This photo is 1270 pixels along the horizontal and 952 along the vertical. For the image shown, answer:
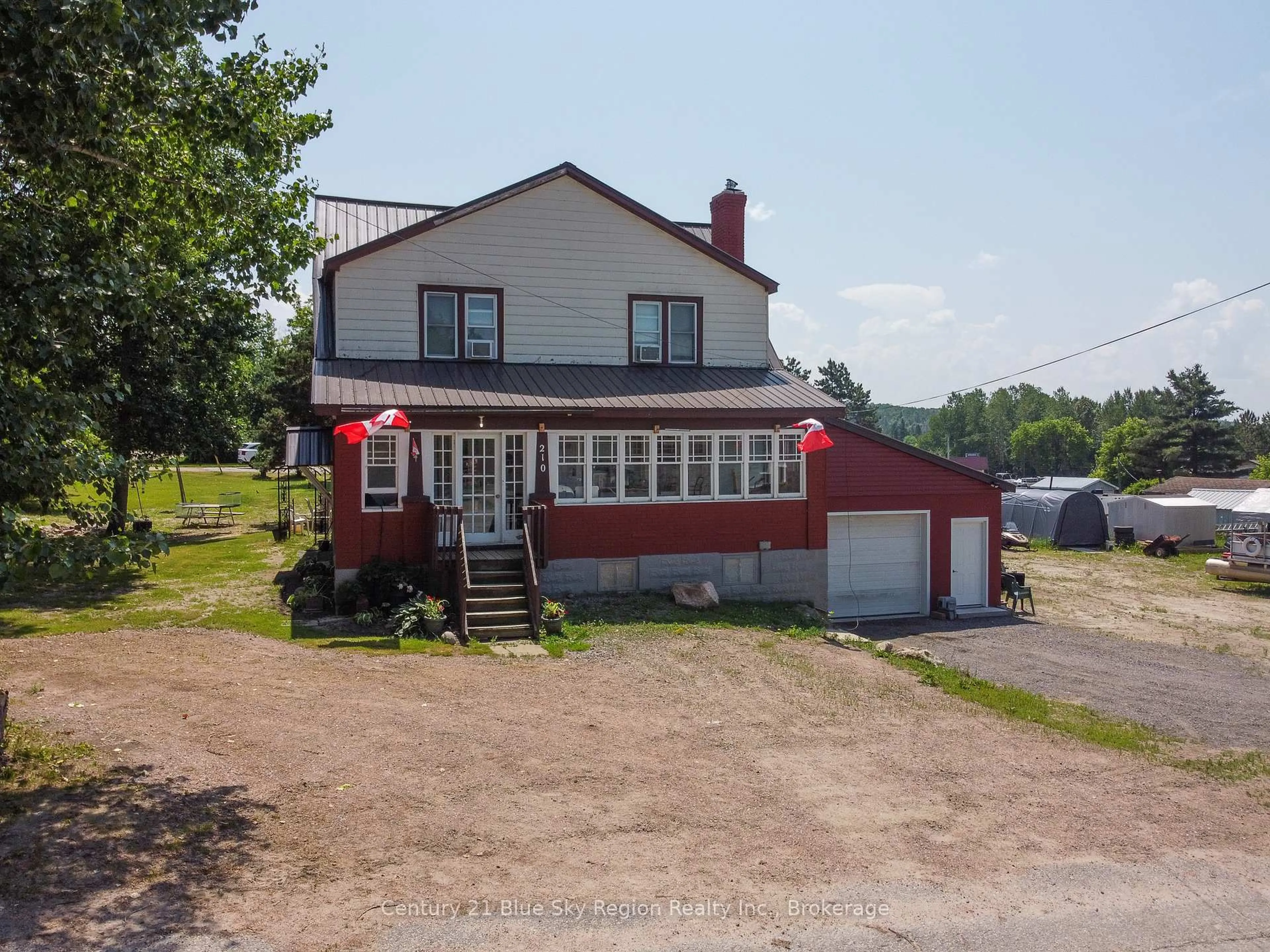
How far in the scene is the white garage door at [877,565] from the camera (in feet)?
69.4

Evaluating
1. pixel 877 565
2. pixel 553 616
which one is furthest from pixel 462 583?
pixel 877 565

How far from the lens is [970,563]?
2259 cm

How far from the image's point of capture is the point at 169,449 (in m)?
22.8

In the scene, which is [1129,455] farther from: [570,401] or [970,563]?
[570,401]

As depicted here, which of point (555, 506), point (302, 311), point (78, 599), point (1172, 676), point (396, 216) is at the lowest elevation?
point (1172, 676)

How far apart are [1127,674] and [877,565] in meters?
6.68

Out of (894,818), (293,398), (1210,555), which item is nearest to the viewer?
(894,818)

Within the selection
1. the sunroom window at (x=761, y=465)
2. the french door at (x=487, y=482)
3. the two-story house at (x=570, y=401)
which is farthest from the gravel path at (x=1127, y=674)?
the french door at (x=487, y=482)

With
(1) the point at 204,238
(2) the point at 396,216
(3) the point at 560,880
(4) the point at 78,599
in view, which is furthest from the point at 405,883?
(2) the point at 396,216

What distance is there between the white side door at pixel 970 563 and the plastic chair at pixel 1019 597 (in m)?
0.61

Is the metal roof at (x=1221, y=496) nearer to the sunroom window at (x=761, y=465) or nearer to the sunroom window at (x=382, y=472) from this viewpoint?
the sunroom window at (x=761, y=465)

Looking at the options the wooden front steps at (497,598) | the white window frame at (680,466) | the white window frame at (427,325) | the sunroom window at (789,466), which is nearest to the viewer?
the wooden front steps at (497,598)

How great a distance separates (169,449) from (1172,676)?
70.9ft

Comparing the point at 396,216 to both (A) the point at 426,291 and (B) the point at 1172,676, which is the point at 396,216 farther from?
(B) the point at 1172,676
